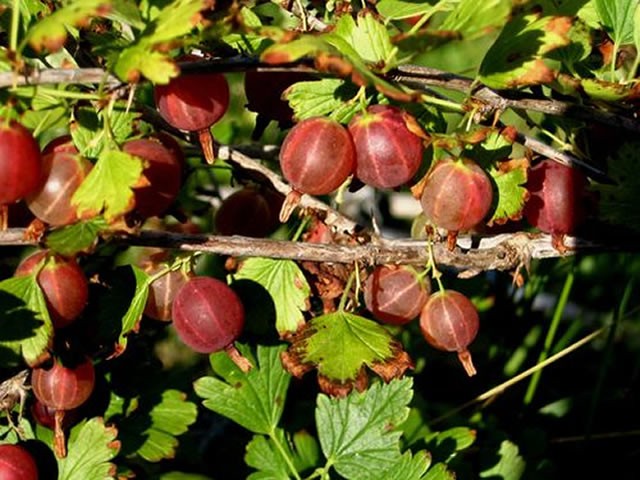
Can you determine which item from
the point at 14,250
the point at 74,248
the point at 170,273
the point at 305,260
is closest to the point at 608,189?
the point at 305,260

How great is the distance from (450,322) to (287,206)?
0.29 meters

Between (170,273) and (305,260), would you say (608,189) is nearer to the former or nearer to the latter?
(305,260)

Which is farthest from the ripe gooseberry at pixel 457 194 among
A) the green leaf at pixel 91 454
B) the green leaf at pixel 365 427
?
the green leaf at pixel 91 454

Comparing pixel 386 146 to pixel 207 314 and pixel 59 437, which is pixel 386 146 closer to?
pixel 207 314

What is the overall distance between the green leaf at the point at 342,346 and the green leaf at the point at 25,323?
0.30 m

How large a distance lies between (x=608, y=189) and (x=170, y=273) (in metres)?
0.60

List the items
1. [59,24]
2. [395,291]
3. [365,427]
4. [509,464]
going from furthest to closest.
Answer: [509,464] → [365,427] → [395,291] → [59,24]

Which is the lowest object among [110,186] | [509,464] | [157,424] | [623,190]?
[509,464]

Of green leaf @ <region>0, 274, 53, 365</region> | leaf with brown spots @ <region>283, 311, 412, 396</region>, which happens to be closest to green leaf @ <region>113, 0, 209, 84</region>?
green leaf @ <region>0, 274, 53, 365</region>

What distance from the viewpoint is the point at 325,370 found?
1272mm

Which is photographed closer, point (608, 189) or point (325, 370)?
point (325, 370)

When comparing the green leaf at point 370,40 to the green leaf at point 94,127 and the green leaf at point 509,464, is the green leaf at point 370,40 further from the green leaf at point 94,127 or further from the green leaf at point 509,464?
the green leaf at point 509,464

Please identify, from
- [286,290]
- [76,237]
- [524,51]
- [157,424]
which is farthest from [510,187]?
[157,424]

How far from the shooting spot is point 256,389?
1592mm
